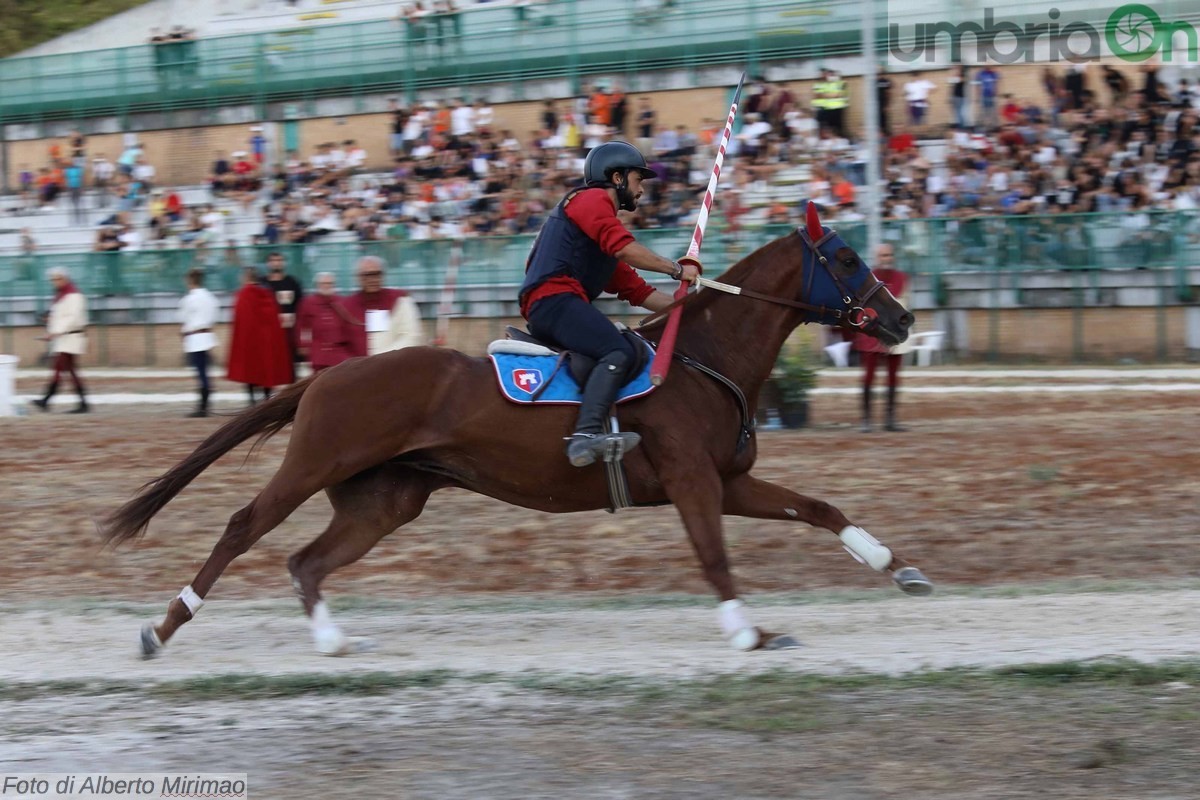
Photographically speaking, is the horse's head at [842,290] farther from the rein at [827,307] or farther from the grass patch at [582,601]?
the grass patch at [582,601]

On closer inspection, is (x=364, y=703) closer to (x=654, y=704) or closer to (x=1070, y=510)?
(x=654, y=704)

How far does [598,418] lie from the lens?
7.27m

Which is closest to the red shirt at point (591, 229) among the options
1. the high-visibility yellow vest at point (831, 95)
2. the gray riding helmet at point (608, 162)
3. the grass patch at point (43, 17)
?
the gray riding helmet at point (608, 162)

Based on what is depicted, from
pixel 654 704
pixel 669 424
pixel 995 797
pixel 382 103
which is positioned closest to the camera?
pixel 995 797

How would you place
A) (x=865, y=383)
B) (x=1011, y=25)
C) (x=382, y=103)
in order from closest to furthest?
1. (x=865, y=383)
2. (x=1011, y=25)
3. (x=382, y=103)

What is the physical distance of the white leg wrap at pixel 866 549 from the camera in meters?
7.62

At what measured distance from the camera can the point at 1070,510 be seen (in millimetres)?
11656

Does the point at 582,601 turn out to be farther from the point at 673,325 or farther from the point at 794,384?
the point at 794,384

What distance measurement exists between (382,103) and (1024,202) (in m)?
16.4

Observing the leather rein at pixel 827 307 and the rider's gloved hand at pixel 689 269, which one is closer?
the rider's gloved hand at pixel 689 269

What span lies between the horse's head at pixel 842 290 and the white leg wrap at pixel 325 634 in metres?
3.17

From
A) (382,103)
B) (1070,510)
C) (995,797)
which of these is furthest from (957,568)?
(382,103)

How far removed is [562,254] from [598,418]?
930 millimetres

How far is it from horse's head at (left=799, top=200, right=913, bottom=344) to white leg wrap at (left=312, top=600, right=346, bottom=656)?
3.17 meters
